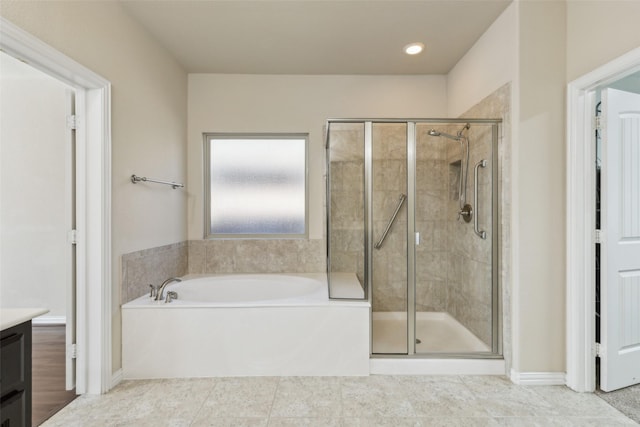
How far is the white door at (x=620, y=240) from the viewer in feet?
6.95

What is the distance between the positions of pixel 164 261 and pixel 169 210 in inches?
18.2

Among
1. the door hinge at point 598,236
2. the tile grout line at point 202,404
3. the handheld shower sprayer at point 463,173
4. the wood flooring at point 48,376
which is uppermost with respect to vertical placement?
the handheld shower sprayer at point 463,173

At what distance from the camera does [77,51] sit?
6.30 feet

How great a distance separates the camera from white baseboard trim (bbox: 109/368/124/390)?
223 centimetres

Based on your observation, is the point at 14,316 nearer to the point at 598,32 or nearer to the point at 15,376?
the point at 15,376

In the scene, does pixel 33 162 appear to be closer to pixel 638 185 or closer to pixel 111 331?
pixel 111 331

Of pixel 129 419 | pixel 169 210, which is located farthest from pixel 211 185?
pixel 129 419

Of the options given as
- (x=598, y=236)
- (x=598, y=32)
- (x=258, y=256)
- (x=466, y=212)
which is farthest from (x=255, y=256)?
(x=598, y=32)

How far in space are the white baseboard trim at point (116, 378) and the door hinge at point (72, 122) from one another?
5.33 feet

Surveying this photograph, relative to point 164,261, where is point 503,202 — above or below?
above

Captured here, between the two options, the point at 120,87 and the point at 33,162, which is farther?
the point at 33,162

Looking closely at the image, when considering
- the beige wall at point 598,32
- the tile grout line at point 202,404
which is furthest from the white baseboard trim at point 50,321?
the beige wall at point 598,32

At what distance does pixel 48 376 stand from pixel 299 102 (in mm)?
3045

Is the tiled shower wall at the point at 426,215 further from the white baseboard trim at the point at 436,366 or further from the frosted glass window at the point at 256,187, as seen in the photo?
the frosted glass window at the point at 256,187
